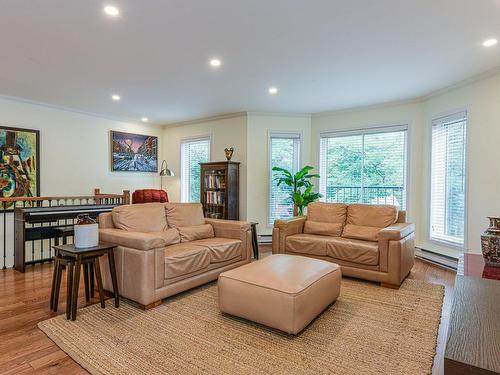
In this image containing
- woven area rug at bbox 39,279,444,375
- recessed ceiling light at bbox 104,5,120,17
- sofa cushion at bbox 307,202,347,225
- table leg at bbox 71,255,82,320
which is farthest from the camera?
sofa cushion at bbox 307,202,347,225

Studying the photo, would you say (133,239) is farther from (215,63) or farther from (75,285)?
(215,63)

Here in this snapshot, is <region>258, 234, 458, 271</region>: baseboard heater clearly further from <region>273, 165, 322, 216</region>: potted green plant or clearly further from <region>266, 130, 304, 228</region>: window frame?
<region>266, 130, 304, 228</region>: window frame

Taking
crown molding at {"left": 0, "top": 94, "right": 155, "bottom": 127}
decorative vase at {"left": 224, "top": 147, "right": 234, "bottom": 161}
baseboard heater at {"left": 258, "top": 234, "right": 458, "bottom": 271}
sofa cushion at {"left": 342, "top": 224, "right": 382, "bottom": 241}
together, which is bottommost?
baseboard heater at {"left": 258, "top": 234, "right": 458, "bottom": 271}

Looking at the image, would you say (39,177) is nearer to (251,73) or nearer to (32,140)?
(32,140)

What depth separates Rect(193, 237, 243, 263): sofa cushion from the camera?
137 inches

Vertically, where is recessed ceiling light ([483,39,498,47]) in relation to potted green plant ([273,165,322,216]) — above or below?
above

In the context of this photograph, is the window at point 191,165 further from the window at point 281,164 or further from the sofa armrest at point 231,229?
the sofa armrest at point 231,229

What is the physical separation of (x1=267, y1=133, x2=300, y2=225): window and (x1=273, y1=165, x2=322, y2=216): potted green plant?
0.76ft

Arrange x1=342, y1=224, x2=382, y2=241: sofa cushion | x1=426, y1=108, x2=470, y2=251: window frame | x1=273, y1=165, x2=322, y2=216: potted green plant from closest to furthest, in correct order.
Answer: x1=342, y1=224, x2=382, y2=241: sofa cushion < x1=426, y1=108, x2=470, y2=251: window frame < x1=273, y1=165, x2=322, y2=216: potted green plant

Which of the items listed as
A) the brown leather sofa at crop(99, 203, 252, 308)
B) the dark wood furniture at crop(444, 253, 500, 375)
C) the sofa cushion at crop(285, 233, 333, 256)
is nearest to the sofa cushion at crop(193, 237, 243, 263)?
the brown leather sofa at crop(99, 203, 252, 308)

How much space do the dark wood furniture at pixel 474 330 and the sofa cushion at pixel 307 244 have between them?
2100 millimetres

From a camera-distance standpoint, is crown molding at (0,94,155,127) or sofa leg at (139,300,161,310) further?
crown molding at (0,94,155,127)

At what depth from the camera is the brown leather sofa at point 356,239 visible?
3.39 metres

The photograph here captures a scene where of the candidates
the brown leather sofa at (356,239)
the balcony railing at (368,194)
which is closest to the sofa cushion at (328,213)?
the brown leather sofa at (356,239)
